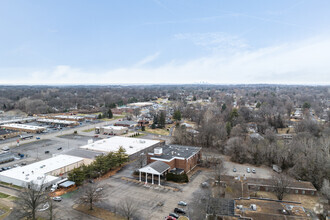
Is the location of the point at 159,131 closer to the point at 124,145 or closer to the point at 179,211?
the point at 124,145

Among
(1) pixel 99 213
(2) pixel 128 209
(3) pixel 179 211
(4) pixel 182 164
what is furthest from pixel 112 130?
(2) pixel 128 209

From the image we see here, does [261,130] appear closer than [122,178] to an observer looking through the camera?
No

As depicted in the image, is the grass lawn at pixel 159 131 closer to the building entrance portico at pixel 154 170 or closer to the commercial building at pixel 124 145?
the commercial building at pixel 124 145

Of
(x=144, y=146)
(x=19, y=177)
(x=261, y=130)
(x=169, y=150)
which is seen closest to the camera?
(x=19, y=177)

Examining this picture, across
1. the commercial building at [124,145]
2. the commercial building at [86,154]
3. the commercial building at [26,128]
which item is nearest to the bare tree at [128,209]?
the commercial building at [86,154]

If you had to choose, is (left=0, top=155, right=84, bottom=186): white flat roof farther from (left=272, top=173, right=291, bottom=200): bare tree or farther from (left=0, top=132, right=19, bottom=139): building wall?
(left=0, top=132, right=19, bottom=139): building wall

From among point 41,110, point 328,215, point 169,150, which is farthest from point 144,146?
point 41,110

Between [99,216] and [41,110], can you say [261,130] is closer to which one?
[99,216]
